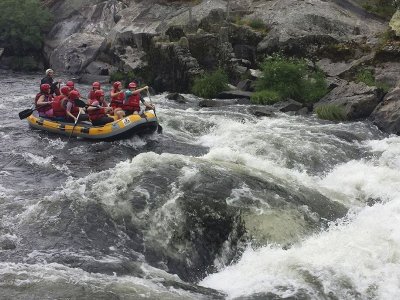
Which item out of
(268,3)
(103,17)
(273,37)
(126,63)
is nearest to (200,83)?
(273,37)

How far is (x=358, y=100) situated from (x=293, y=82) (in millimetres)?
2783

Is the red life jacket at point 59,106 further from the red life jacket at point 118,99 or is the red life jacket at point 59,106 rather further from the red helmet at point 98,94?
the red life jacket at point 118,99

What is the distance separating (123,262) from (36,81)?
21.2 metres

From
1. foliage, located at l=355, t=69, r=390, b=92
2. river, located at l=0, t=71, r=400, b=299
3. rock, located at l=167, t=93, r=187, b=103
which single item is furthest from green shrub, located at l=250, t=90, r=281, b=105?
river, located at l=0, t=71, r=400, b=299

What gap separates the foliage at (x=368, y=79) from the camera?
57.7ft

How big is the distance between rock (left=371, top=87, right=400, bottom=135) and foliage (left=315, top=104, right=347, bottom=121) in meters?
0.95

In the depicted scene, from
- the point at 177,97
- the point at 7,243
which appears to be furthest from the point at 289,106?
the point at 7,243

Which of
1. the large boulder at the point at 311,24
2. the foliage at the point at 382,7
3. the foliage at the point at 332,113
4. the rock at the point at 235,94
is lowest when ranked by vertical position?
the rock at the point at 235,94

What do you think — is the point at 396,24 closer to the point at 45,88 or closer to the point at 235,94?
the point at 235,94

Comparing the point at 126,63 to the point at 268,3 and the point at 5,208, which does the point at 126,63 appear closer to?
the point at 268,3

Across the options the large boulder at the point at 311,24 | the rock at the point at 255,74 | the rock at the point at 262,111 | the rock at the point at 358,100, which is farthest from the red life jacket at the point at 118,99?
the large boulder at the point at 311,24

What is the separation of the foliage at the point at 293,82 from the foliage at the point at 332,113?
1540mm

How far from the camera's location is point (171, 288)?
20.6ft

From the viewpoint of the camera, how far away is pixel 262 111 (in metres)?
16.3
